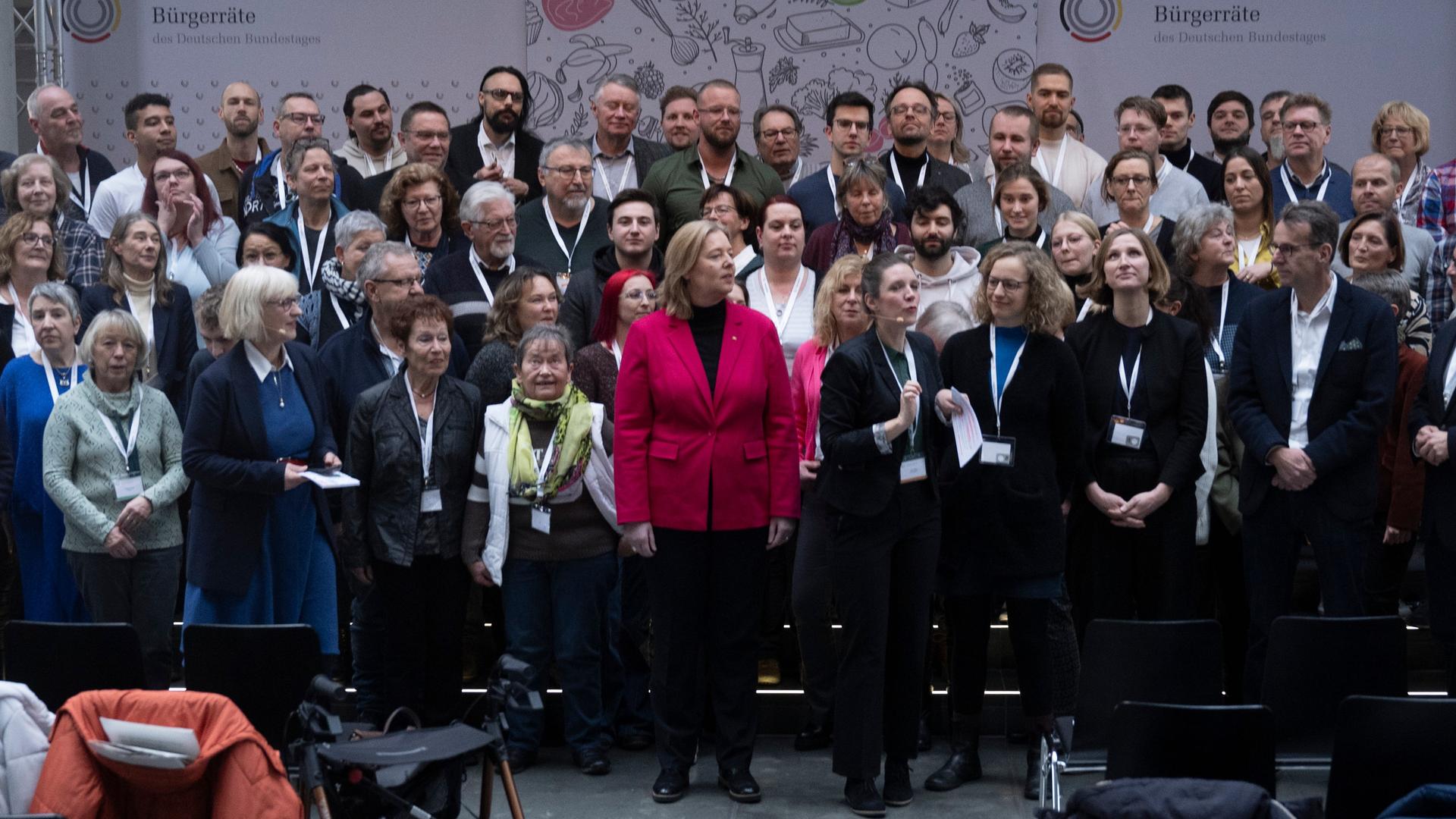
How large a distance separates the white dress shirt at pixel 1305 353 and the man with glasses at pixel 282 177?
161 inches

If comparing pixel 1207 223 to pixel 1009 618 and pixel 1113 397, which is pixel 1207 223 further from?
pixel 1009 618

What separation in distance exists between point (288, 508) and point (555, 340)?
41.5 inches

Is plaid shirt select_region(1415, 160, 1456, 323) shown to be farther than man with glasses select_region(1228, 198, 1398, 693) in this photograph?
Yes

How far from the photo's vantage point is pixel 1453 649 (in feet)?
16.8

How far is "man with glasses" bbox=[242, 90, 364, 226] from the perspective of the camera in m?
7.22

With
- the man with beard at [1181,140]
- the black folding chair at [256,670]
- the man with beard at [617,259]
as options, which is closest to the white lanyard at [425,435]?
the man with beard at [617,259]

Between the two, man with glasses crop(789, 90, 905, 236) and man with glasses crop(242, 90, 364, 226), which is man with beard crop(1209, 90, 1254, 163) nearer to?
man with glasses crop(789, 90, 905, 236)

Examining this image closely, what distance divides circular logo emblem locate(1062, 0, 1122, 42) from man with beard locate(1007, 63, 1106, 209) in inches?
78.1

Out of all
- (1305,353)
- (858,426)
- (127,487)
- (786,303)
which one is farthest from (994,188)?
(127,487)

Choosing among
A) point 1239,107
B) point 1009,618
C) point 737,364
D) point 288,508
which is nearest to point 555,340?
point 737,364

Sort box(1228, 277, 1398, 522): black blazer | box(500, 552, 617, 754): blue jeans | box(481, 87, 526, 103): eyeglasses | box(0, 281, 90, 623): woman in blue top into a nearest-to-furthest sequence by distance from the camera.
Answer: box(1228, 277, 1398, 522): black blazer → box(500, 552, 617, 754): blue jeans → box(0, 281, 90, 623): woman in blue top → box(481, 87, 526, 103): eyeglasses

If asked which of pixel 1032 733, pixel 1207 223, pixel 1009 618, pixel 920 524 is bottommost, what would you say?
pixel 1032 733

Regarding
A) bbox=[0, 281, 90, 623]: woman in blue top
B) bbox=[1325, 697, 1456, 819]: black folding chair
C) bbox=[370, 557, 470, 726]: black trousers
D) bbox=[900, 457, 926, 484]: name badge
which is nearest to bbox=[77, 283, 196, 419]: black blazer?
bbox=[0, 281, 90, 623]: woman in blue top

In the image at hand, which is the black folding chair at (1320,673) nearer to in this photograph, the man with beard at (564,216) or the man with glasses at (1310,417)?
the man with glasses at (1310,417)
